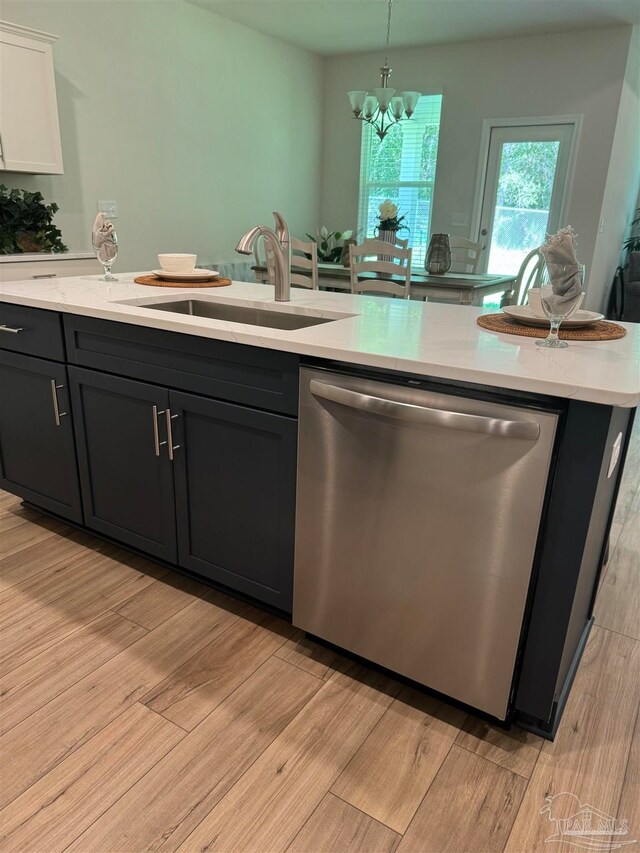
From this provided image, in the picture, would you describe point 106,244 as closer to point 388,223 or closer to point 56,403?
point 56,403

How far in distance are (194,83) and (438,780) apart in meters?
5.05

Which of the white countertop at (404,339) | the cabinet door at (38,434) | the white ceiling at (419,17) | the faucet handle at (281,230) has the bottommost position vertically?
the cabinet door at (38,434)

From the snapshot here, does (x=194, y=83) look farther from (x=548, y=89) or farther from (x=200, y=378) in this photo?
(x=200, y=378)

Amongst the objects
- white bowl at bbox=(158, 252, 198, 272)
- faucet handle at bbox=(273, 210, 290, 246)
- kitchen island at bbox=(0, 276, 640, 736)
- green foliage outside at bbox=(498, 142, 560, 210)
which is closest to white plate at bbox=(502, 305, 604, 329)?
kitchen island at bbox=(0, 276, 640, 736)

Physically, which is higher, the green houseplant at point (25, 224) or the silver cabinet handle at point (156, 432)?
the green houseplant at point (25, 224)

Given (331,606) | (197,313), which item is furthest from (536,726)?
(197,313)

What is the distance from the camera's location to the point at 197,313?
239 centimetres

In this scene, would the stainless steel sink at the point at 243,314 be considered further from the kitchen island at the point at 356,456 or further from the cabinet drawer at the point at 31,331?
the cabinet drawer at the point at 31,331

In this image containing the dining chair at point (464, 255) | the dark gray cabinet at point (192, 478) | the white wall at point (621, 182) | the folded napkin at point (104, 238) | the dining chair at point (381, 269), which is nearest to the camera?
the dark gray cabinet at point (192, 478)

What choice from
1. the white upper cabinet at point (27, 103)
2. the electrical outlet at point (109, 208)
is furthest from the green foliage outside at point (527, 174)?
the white upper cabinet at point (27, 103)

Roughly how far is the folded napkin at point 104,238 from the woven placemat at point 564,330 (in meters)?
1.49

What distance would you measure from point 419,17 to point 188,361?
181 inches

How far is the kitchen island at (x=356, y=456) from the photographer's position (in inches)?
50.1

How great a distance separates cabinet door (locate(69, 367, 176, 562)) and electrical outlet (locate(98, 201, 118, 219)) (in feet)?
8.79
